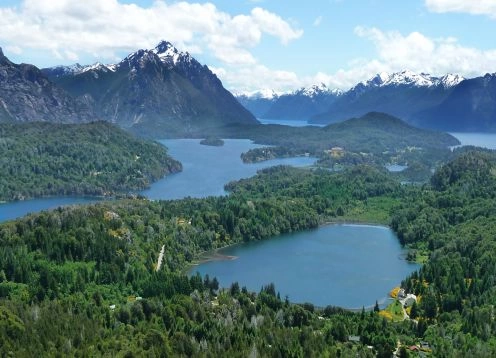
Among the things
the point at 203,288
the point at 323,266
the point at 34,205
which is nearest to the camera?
the point at 203,288

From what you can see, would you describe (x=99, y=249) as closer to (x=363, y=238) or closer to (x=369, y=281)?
(x=369, y=281)

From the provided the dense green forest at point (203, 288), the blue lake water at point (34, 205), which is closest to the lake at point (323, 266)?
the dense green forest at point (203, 288)

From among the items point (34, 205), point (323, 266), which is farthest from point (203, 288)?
point (34, 205)

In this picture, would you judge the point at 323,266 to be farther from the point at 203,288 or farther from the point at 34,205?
the point at 34,205

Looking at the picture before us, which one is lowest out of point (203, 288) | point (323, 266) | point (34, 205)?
point (34, 205)

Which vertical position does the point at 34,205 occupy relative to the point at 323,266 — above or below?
below

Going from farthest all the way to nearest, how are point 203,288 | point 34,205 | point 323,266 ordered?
1. point 34,205
2. point 323,266
3. point 203,288

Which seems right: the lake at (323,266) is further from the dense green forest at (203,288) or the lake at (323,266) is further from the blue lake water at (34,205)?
the blue lake water at (34,205)

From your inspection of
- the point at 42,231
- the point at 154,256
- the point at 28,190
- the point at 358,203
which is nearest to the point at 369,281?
the point at 154,256
